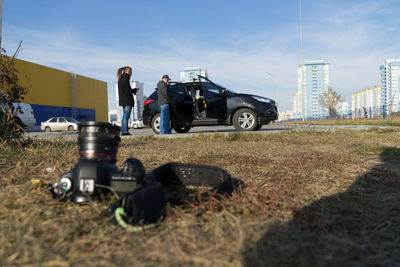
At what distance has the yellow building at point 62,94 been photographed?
31781 mm

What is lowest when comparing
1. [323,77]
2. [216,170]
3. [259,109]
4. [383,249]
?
[383,249]

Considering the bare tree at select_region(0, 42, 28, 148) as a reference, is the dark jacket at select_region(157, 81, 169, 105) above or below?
above

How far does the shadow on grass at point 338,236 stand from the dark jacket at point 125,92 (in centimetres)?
651

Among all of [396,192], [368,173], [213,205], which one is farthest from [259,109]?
[213,205]

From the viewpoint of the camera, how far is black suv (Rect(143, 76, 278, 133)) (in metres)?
8.81

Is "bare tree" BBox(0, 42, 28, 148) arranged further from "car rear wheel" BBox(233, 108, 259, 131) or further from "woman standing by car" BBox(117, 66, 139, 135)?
"car rear wheel" BBox(233, 108, 259, 131)

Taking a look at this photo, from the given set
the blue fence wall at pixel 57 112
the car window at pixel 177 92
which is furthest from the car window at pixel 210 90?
the blue fence wall at pixel 57 112

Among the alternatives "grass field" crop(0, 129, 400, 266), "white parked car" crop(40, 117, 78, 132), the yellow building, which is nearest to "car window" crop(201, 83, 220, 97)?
"grass field" crop(0, 129, 400, 266)

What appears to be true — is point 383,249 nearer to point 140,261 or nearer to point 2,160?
point 140,261

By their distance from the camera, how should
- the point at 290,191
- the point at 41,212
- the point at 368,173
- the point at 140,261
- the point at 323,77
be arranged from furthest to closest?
the point at 323,77, the point at 368,173, the point at 290,191, the point at 41,212, the point at 140,261

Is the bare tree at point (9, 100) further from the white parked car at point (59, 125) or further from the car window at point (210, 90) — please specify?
the white parked car at point (59, 125)

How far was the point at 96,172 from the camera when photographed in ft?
5.09

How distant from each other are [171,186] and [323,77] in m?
146

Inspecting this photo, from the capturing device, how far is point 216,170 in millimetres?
2000
